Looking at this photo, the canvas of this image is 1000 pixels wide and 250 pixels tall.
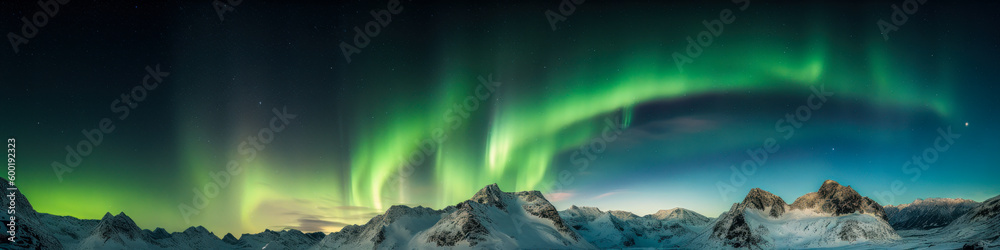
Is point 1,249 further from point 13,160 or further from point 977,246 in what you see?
point 977,246

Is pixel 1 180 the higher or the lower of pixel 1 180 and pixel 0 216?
the higher

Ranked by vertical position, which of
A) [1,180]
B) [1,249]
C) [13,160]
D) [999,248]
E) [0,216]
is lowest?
[999,248]

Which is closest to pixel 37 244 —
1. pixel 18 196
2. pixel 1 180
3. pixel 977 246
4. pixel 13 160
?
pixel 13 160

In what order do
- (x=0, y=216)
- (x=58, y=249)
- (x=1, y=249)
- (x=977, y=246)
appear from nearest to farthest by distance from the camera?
1. (x=1, y=249)
2. (x=0, y=216)
3. (x=58, y=249)
4. (x=977, y=246)

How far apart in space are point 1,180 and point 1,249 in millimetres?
66096

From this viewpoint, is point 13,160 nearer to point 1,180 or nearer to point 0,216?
point 0,216

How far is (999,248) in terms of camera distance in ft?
634

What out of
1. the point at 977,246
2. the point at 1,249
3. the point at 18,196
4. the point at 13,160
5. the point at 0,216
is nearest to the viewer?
the point at 1,249

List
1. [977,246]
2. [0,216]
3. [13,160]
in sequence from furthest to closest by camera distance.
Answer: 1. [977,246]
2. [13,160]
3. [0,216]

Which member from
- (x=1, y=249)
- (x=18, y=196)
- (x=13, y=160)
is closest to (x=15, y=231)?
(x=1, y=249)

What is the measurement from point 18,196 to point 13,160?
42.9 m

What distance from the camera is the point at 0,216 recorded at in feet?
102

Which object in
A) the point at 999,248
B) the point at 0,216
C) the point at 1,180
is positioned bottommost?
the point at 999,248

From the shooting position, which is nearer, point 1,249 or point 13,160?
point 1,249
